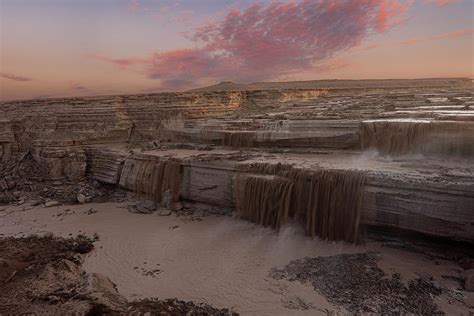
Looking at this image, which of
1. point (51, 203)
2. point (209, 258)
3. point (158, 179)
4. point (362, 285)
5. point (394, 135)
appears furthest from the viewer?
point (51, 203)

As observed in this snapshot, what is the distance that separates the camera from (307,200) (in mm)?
9352

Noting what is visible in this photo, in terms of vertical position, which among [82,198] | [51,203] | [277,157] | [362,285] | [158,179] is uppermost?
[277,157]

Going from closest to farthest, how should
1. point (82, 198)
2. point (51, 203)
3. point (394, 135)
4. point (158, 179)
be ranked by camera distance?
point (394, 135) < point (158, 179) < point (51, 203) < point (82, 198)

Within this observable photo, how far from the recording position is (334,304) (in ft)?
21.0

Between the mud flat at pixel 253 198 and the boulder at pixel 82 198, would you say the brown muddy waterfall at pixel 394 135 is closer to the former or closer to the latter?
the mud flat at pixel 253 198

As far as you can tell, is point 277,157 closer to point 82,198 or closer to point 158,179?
point 158,179

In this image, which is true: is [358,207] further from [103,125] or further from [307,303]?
[103,125]

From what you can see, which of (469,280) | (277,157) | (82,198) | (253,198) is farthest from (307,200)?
(82,198)

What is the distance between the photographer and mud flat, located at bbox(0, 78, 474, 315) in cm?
720

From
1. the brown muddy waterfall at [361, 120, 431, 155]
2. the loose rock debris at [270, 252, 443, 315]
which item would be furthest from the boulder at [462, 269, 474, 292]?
the brown muddy waterfall at [361, 120, 431, 155]

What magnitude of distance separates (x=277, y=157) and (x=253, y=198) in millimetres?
2459

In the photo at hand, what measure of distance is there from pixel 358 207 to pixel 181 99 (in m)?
14.4

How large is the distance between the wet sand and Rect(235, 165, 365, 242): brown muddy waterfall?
0.35m

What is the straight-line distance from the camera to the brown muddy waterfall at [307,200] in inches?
340
